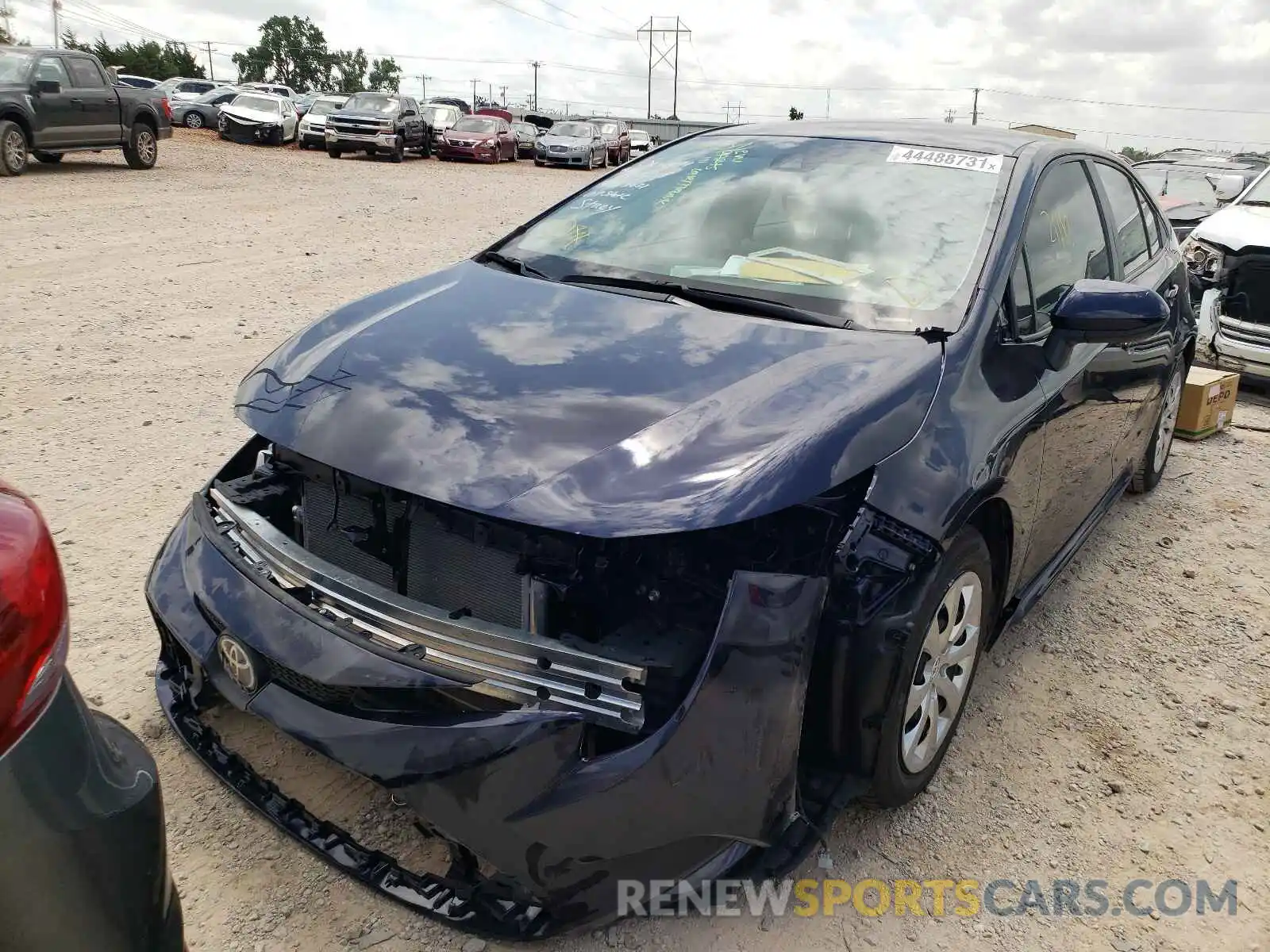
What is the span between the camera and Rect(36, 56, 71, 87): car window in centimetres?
1331

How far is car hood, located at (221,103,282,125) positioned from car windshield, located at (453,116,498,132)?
4860 mm

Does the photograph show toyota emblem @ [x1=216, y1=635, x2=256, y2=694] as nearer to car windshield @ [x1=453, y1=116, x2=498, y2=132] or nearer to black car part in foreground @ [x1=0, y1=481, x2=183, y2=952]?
black car part in foreground @ [x1=0, y1=481, x2=183, y2=952]

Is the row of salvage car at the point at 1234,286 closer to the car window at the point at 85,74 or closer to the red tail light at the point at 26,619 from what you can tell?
the red tail light at the point at 26,619

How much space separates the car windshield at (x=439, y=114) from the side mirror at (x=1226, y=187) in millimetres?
21667

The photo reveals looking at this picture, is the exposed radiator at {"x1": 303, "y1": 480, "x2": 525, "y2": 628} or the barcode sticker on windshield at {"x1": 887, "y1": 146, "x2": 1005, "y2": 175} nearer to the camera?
the exposed radiator at {"x1": 303, "y1": 480, "x2": 525, "y2": 628}

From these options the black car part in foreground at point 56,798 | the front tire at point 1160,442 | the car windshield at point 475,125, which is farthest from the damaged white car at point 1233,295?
the car windshield at point 475,125

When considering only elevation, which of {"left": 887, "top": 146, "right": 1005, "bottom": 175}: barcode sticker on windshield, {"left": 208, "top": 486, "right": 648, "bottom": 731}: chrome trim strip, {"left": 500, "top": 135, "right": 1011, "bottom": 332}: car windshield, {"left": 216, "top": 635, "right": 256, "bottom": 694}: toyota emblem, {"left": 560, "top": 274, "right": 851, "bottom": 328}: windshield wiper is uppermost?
{"left": 887, "top": 146, "right": 1005, "bottom": 175}: barcode sticker on windshield

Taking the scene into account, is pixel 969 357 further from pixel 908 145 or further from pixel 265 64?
pixel 265 64

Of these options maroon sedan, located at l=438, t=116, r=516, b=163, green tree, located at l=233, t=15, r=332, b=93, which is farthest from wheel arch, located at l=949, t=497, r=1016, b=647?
green tree, located at l=233, t=15, r=332, b=93

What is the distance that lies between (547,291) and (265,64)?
10267cm

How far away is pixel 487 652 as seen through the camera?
6.20 feet

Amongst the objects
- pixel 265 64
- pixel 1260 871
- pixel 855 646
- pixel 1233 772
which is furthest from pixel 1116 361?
pixel 265 64

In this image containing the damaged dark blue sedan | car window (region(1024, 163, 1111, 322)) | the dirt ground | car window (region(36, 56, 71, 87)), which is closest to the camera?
the damaged dark blue sedan

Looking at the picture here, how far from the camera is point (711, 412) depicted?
6.95 ft
